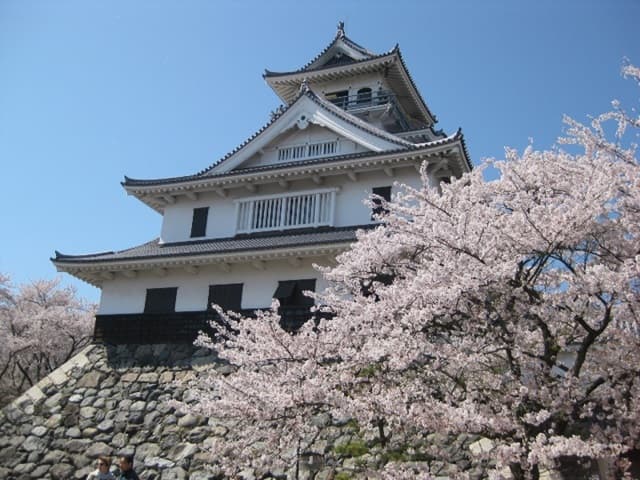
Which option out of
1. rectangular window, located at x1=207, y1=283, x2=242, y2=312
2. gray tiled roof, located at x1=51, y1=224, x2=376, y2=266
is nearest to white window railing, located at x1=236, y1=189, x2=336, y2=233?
gray tiled roof, located at x1=51, y1=224, x2=376, y2=266

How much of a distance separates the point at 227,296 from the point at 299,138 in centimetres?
547

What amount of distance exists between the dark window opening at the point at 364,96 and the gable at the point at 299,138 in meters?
4.36

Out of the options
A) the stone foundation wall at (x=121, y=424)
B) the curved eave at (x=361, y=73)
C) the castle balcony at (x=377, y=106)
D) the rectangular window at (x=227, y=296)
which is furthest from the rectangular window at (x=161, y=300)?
the curved eave at (x=361, y=73)

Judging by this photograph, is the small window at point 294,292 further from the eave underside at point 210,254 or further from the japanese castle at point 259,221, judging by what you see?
the eave underside at point 210,254

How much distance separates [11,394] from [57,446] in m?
11.4

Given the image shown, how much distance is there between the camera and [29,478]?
43.9ft

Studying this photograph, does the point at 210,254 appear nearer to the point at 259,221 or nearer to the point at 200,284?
the point at 200,284

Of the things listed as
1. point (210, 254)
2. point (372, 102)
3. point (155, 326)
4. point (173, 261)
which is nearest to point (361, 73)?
point (372, 102)

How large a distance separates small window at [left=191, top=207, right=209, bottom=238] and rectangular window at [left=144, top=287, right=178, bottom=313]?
2.01 metres

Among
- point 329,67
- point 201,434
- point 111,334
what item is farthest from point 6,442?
point 329,67

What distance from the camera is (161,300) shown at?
15.8m

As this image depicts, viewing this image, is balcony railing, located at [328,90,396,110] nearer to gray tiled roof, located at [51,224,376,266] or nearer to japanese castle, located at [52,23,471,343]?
japanese castle, located at [52,23,471,343]

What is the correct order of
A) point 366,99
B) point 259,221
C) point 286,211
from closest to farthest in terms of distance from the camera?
point 286,211 < point 259,221 < point 366,99

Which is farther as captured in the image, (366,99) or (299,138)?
(366,99)
